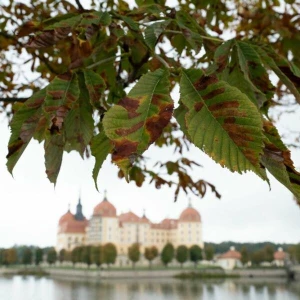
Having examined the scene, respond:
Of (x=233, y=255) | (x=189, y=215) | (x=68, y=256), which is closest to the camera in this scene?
(x=68, y=256)

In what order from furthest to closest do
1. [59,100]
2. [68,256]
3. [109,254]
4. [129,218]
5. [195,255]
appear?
[129,218]
[195,255]
[68,256]
[109,254]
[59,100]

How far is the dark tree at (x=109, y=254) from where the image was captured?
5894 centimetres

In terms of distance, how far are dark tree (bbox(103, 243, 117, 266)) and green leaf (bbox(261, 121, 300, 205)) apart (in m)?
60.9

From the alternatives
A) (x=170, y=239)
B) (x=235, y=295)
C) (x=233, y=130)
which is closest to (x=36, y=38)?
(x=233, y=130)

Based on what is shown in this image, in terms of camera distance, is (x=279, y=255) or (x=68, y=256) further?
(x=68, y=256)

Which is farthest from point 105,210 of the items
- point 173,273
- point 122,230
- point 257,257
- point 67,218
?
point 257,257

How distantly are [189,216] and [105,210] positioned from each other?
15.6 m

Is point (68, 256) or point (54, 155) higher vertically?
point (54, 155)

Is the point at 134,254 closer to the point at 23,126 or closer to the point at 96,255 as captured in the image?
the point at 96,255

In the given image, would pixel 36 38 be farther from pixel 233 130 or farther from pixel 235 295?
pixel 235 295

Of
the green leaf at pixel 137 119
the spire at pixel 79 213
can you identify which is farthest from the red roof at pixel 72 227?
the green leaf at pixel 137 119

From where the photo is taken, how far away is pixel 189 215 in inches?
2820

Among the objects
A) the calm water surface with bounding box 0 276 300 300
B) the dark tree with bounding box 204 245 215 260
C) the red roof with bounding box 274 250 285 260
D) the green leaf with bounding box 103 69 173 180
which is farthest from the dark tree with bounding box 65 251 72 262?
the green leaf with bounding box 103 69 173 180

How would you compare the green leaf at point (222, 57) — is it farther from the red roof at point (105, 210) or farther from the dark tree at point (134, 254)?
the red roof at point (105, 210)
